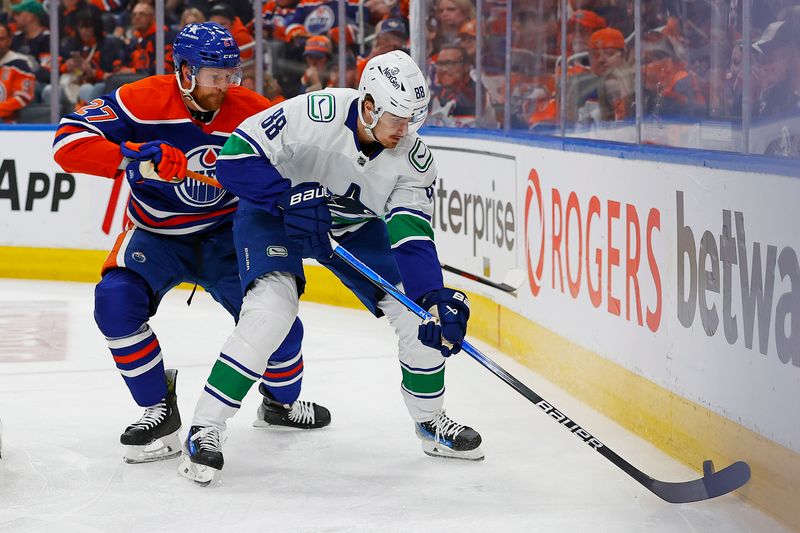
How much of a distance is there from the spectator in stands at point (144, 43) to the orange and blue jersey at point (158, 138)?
3.48 meters

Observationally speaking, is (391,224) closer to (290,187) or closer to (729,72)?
(290,187)

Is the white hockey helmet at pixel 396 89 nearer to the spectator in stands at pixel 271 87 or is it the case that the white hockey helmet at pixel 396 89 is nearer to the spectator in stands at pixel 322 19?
the spectator in stands at pixel 322 19

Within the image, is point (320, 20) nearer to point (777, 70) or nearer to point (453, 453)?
point (453, 453)

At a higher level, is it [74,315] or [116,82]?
[116,82]

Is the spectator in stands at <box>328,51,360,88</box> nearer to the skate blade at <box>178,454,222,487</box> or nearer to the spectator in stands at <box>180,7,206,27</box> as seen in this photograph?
the spectator in stands at <box>180,7,206,27</box>

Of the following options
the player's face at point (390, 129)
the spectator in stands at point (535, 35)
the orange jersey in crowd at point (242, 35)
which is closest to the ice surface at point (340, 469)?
the player's face at point (390, 129)

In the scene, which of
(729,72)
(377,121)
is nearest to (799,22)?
(729,72)

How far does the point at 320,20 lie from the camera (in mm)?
6656

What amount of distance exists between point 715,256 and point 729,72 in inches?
19.5

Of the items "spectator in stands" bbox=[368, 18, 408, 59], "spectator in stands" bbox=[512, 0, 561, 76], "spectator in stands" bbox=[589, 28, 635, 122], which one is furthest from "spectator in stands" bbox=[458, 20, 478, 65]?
"spectator in stands" bbox=[589, 28, 635, 122]

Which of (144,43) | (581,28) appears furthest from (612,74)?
(144,43)

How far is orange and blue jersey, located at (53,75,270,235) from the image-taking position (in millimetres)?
3223

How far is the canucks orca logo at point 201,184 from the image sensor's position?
11.0 ft

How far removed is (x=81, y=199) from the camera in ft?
21.8
